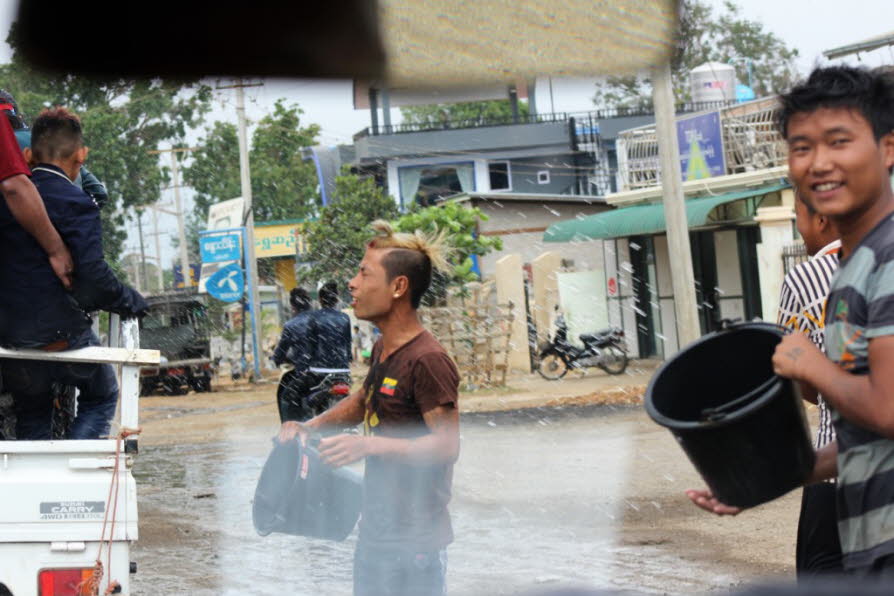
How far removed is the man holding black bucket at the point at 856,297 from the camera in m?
1.78

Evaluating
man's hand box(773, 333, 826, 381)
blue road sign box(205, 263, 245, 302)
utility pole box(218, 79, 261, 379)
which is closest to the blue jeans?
man's hand box(773, 333, 826, 381)

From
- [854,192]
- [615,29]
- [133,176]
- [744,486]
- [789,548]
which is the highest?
[133,176]

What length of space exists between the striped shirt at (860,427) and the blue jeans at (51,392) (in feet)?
9.05

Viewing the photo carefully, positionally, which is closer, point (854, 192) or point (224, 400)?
point (854, 192)

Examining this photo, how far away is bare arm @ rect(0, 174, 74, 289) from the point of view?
368 centimetres

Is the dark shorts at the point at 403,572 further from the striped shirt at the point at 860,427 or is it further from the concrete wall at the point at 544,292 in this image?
the concrete wall at the point at 544,292

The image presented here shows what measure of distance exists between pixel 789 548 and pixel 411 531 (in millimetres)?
3940

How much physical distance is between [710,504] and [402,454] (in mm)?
1185

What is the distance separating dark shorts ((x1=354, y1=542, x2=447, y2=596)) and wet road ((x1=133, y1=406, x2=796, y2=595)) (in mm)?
1560

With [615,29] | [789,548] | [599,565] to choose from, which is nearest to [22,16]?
[615,29]

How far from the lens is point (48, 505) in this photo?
386cm

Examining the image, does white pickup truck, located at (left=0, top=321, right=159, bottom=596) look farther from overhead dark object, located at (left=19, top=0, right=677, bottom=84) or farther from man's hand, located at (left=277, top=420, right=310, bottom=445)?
overhead dark object, located at (left=19, top=0, right=677, bottom=84)

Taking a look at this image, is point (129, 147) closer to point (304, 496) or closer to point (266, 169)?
point (266, 169)

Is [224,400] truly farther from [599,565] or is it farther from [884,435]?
[884,435]
